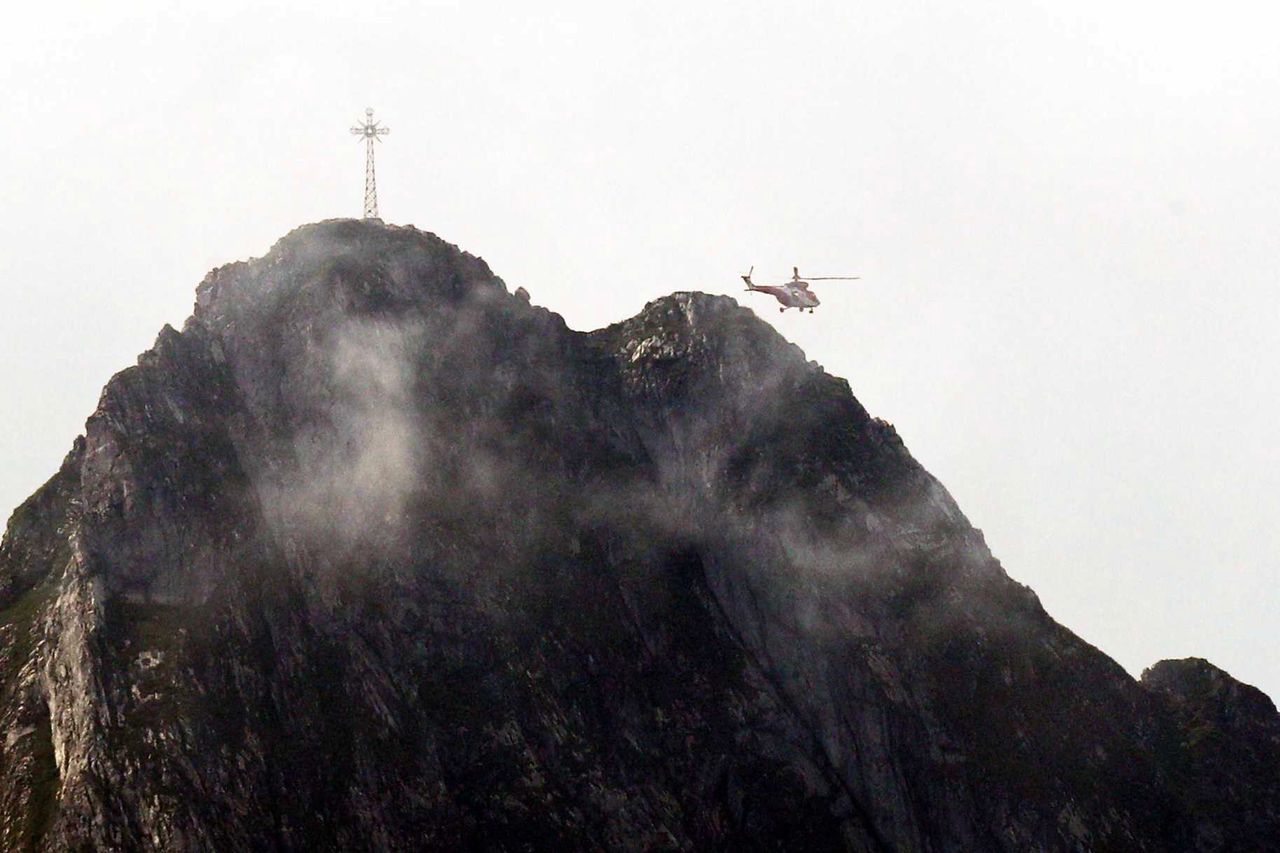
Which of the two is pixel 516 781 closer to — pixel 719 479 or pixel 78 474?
pixel 719 479

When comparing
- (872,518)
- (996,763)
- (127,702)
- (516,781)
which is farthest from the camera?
(872,518)

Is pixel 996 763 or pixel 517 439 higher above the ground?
pixel 517 439

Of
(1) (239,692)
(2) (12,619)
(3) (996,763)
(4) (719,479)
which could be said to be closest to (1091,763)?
(3) (996,763)

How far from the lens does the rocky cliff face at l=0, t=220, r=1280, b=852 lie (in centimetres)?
15725

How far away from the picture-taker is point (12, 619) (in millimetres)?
173000

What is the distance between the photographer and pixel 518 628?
176875 millimetres

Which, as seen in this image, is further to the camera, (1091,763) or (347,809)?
(1091,763)

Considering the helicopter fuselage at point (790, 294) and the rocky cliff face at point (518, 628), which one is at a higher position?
the helicopter fuselage at point (790, 294)

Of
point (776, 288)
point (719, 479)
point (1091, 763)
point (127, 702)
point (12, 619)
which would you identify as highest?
point (776, 288)

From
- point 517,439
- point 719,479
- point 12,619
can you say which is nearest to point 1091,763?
point 719,479

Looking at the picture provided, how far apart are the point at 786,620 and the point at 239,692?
6318 centimetres

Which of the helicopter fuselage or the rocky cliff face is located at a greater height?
the helicopter fuselage

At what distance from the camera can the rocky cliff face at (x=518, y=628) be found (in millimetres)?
157250

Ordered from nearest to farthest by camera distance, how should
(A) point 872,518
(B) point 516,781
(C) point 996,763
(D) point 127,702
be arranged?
(D) point 127,702 → (B) point 516,781 → (C) point 996,763 → (A) point 872,518
